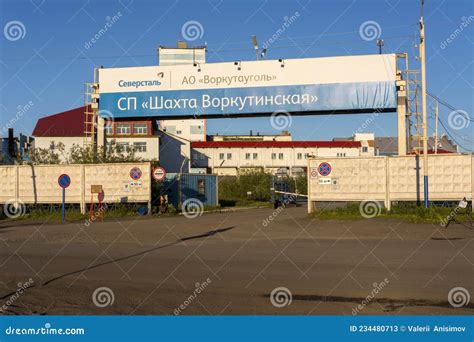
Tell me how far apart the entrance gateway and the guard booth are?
5.37 m

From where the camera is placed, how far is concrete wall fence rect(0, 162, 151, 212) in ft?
95.5

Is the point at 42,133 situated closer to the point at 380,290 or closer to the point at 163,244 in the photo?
the point at 163,244

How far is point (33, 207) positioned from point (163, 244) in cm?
1559

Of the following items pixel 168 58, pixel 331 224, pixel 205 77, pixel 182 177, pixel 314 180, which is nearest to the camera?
pixel 331 224

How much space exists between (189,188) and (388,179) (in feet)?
51.8

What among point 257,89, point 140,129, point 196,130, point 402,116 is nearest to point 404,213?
point 402,116

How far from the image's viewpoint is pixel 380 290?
9.34 meters

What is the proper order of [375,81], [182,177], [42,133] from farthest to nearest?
[42,133], [182,177], [375,81]

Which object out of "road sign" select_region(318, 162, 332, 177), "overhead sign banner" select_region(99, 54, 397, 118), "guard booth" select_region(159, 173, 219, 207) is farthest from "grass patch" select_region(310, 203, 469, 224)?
"guard booth" select_region(159, 173, 219, 207)

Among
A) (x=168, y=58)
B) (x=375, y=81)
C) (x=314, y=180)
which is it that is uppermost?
(x=168, y=58)

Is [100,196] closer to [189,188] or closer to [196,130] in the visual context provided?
[189,188]

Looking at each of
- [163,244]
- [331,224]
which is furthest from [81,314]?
[331,224]

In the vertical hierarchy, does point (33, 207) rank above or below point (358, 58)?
below

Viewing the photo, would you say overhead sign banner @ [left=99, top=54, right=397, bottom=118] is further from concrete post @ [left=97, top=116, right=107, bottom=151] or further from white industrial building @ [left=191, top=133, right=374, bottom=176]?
white industrial building @ [left=191, top=133, right=374, bottom=176]
